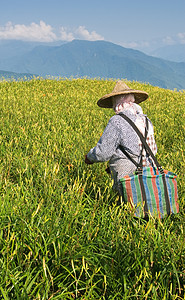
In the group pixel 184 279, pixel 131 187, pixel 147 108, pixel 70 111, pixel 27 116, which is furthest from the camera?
pixel 147 108

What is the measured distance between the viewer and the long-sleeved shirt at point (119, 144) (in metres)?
2.88

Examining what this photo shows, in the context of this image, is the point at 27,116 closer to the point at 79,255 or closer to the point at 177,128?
the point at 177,128

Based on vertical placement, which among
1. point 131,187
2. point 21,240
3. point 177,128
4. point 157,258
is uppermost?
point 177,128

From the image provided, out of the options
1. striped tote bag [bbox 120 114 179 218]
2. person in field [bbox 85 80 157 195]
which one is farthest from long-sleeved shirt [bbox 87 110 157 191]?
striped tote bag [bbox 120 114 179 218]

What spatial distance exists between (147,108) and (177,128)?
2.18 meters

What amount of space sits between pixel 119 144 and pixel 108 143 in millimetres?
117

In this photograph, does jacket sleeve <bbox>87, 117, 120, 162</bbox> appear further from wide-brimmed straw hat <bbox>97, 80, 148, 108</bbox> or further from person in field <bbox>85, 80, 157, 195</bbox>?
wide-brimmed straw hat <bbox>97, 80, 148, 108</bbox>

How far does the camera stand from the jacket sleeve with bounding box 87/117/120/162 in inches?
114

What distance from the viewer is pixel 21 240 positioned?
203 centimetres

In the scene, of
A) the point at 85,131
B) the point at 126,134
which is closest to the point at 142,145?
the point at 126,134

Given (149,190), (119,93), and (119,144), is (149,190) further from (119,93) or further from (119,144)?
(119,93)

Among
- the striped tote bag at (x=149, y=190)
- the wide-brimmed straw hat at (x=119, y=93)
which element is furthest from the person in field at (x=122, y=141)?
the striped tote bag at (x=149, y=190)

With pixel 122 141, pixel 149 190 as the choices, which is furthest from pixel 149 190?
pixel 122 141

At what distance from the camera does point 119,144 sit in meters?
2.94
